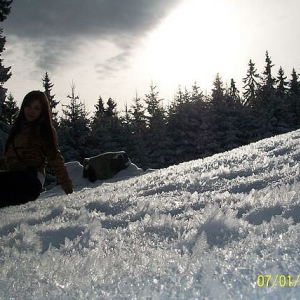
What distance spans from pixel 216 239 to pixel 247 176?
6.20ft

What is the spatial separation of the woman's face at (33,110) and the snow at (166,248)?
1771 millimetres

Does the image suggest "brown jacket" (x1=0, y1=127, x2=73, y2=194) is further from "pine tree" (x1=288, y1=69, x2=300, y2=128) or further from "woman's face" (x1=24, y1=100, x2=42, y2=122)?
"pine tree" (x1=288, y1=69, x2=300, y2=128)

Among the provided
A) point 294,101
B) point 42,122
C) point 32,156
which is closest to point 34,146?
point 32,156

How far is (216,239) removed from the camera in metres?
1.70

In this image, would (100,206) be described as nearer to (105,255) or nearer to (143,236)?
(143,236)

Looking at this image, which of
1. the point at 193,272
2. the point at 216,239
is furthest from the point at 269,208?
the point at 193,272

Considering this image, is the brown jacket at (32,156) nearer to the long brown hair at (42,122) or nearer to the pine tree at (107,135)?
the long brown hair at (42,122)
